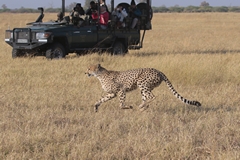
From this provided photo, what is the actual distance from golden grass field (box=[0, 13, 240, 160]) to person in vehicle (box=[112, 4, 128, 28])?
3.47 meters

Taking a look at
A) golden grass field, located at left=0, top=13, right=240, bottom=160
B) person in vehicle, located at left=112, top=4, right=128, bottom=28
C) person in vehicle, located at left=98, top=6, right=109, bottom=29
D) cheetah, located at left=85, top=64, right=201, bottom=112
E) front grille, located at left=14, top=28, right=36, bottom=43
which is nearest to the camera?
golden grass field, located at left=0, top=13, right=240, bottom=160

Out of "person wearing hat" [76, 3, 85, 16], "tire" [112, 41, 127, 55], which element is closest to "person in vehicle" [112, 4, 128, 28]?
"tire" [112, 41, 127, 55]

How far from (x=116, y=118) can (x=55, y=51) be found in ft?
24.4

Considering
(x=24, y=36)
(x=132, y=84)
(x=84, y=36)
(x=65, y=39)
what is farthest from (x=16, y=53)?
(x=132, y=84)

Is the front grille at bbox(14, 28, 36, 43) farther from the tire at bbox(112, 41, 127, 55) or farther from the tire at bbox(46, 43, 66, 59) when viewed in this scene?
the tire at bbox(112, 41, 127, 55)

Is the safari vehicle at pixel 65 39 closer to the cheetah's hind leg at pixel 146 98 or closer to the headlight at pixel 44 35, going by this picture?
the headlight at pixel 44 35

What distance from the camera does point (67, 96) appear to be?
902 centimetres

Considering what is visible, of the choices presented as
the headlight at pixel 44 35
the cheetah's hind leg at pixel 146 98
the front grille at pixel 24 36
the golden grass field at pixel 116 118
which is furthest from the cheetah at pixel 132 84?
the front grille at pixel 24 36

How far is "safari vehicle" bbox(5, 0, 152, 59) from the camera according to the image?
557 inches

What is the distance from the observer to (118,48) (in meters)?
16.0

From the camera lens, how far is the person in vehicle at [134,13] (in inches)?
637

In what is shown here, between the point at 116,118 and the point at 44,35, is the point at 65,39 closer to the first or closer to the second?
the point at 44,35

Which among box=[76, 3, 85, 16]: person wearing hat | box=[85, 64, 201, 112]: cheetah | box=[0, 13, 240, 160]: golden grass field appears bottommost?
box=[0, 13, 240, 160]: golden grass field

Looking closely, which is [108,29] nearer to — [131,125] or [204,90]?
[204,90]
